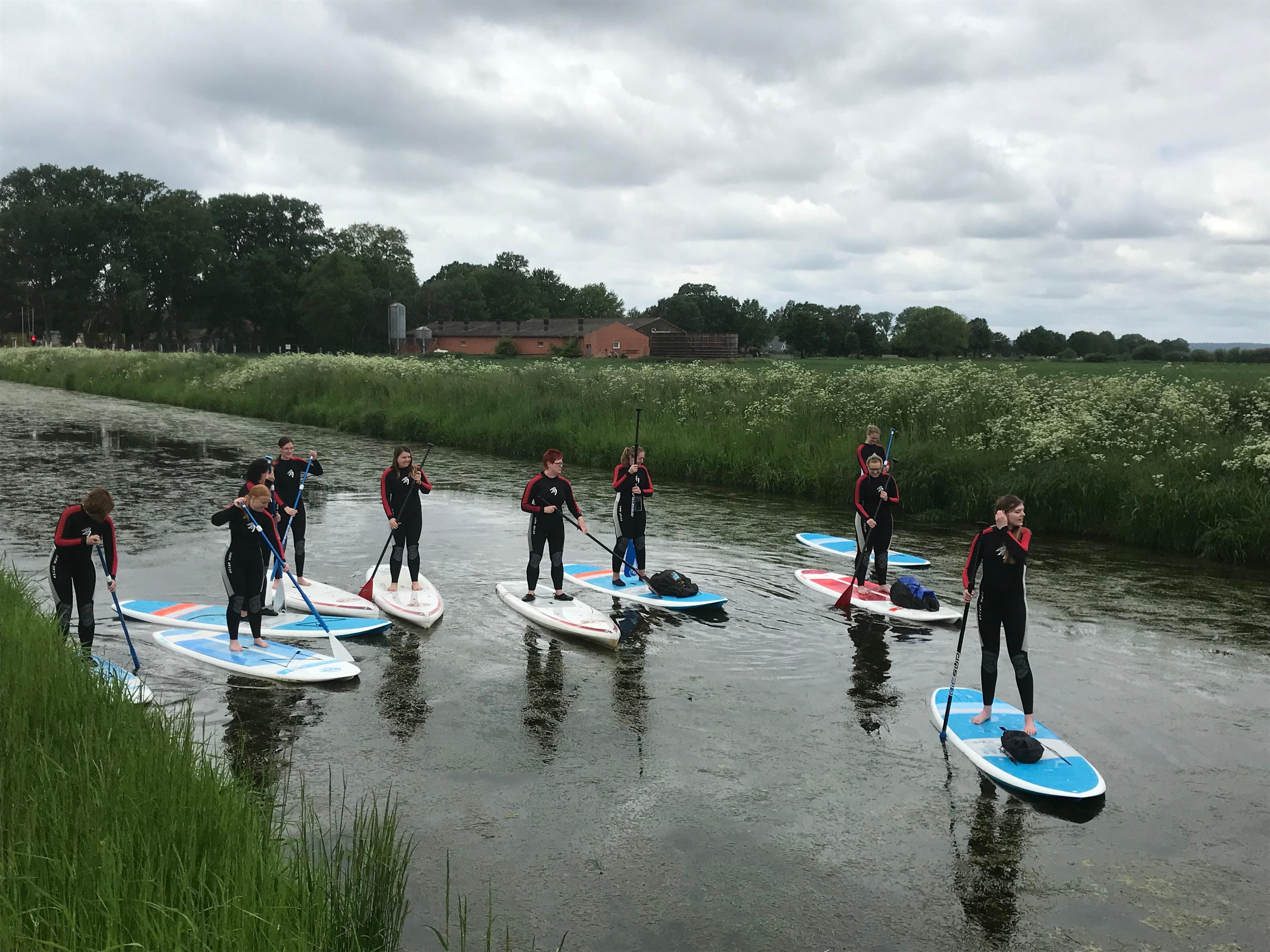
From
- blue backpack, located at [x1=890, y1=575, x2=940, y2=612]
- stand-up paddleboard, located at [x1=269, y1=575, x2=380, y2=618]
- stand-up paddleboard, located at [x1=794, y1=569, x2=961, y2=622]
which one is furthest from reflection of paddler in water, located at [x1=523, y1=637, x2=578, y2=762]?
blue backpack, located at [x1=890, y1=575, x2=940, y2=612]

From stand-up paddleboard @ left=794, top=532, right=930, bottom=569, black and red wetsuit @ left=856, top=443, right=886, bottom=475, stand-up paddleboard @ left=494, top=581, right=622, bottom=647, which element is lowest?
stand-up paddleboard @ left=494, top=581, right=622, bottom=647

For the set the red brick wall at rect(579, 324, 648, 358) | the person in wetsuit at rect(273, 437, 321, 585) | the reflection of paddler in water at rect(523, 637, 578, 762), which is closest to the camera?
the reflection of paddler in water at rect(523, 637, 578, 762)

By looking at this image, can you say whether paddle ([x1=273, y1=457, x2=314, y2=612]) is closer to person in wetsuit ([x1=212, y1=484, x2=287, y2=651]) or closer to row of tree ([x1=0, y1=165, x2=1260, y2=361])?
person in wetsuit ([x1=212, y1=484, x2=287, y2=651])

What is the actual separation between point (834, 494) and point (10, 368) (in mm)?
68624

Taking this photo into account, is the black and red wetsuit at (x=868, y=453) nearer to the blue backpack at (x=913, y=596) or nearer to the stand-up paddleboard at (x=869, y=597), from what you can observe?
the stand-up paddleboard at (x=869, y=597)

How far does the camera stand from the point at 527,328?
360ft

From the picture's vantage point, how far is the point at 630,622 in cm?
1249

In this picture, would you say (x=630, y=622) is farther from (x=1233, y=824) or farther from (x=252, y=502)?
(x=1233, y=824)

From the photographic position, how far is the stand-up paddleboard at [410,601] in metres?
12.3

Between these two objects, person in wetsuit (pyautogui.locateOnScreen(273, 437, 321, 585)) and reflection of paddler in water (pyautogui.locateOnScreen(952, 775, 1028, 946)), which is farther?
person in wetsuit (pyautogui.locateOnScreen(273, 437, 321, 585))

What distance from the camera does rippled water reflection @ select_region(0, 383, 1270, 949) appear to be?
6.07 m

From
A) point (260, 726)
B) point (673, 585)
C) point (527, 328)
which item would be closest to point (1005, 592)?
point (673, 585)

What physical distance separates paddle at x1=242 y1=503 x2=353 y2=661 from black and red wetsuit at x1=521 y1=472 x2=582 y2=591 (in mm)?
2755

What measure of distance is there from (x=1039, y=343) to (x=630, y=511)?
94832 millimetres
